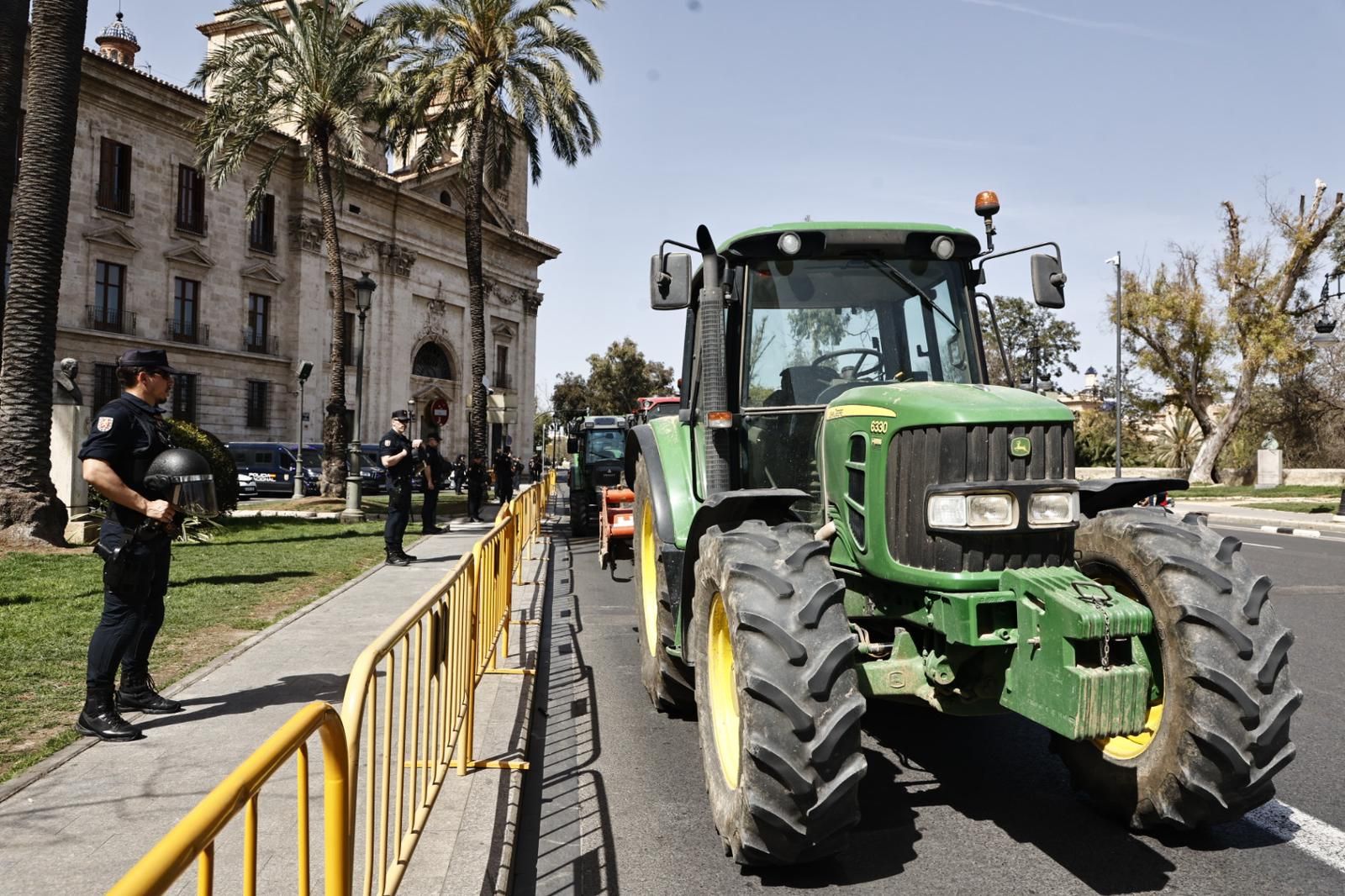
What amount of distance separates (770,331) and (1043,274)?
139 cm

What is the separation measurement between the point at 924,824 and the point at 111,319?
114 ft

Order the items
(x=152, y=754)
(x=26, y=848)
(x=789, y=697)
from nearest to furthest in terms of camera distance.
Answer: (x=789, y=697), (x=26, y=848), (x=152, y=754)

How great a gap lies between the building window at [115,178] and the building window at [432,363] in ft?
48.6

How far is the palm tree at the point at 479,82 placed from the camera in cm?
2258

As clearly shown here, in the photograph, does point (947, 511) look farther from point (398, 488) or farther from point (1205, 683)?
point (398, 488)

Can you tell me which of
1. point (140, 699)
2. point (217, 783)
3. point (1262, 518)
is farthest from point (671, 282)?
point (1262, 518)

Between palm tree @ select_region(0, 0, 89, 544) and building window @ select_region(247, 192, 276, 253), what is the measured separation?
25911 millimetres

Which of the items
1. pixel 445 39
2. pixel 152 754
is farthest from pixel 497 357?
pixel 152 754

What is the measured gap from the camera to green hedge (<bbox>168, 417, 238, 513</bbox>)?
1667 cm

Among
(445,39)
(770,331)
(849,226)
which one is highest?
(445,39)

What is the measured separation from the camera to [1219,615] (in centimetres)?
347

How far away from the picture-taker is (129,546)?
505 cm

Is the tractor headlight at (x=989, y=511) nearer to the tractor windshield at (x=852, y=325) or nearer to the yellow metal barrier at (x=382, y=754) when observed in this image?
the tractor windshield at (x=852, y=325)

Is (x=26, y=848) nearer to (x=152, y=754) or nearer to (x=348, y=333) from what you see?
(x=152, y=754)
